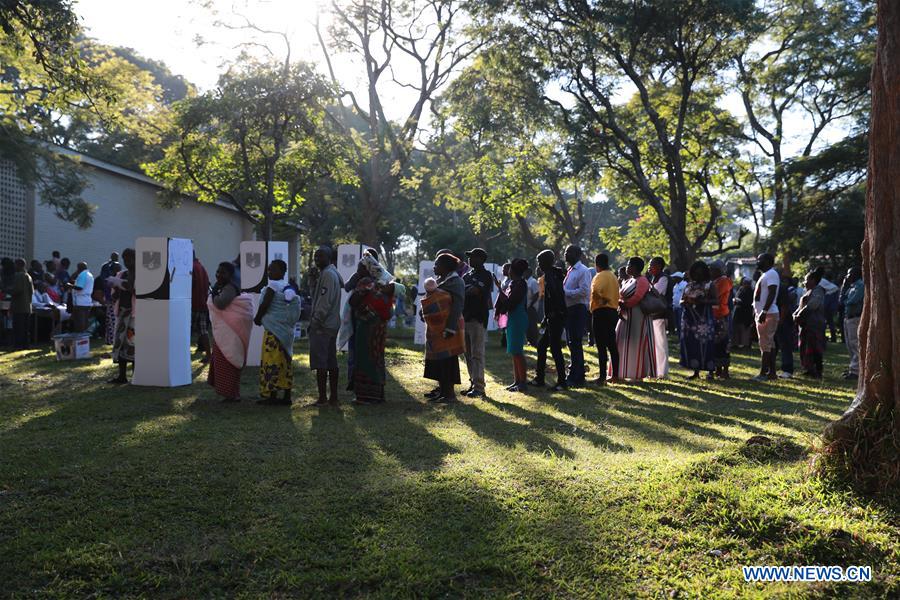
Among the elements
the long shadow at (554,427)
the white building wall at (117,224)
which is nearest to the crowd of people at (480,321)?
the long shadow at (554,427)

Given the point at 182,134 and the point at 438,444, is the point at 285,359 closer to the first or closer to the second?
the point at 438,444

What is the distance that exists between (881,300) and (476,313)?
5360mm

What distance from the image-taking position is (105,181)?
21.7 m

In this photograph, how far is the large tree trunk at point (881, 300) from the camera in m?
4.35

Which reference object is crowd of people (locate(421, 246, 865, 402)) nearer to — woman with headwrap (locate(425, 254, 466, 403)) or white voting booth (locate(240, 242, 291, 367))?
woman with headwrap (locate(425, 254, 466, 403))

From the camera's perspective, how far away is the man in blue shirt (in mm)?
10852

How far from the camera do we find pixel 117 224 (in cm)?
2209

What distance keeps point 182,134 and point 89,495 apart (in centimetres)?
1571

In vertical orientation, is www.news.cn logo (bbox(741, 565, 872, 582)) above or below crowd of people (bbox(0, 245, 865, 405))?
below

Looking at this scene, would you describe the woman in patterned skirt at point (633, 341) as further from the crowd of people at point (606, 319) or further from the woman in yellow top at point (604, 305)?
the woman in yellow top at point (604, 305)

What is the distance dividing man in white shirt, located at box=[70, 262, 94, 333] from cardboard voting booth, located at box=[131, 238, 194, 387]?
691 cm

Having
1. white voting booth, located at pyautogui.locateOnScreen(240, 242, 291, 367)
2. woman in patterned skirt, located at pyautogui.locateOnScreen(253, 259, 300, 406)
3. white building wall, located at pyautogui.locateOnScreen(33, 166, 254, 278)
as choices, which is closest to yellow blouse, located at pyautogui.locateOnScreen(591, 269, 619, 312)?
woman in patterned skirt, located at pyautogui.locateOnScreen(253, 259, 300, 406)

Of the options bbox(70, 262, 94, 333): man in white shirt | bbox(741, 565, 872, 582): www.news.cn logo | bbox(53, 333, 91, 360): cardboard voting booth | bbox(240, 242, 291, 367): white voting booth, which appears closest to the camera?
bbox(741, 565, 872, 582): www.news.cn logo

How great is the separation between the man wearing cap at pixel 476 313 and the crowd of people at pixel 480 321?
1cm
